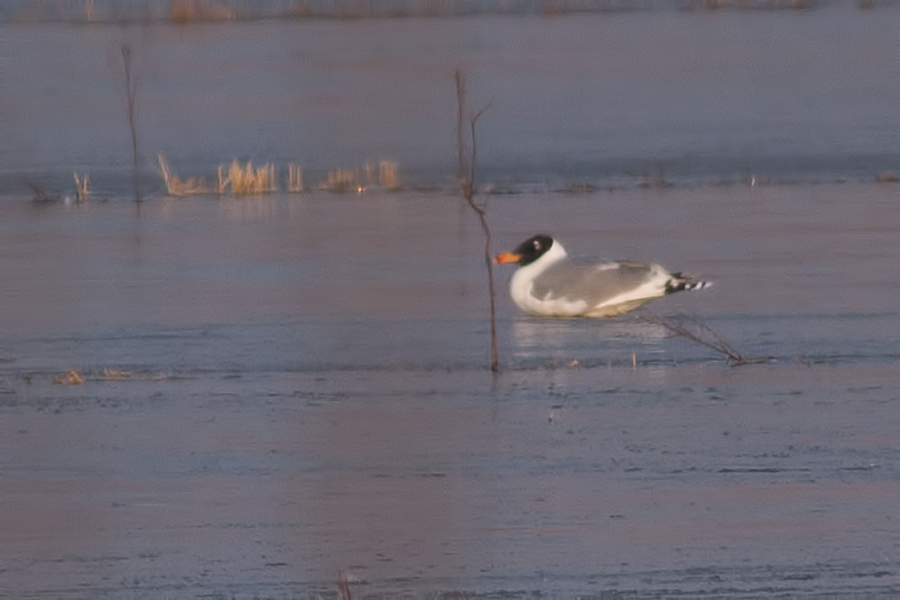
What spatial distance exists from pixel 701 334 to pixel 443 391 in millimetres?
1974

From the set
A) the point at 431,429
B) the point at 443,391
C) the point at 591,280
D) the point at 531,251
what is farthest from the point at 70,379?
the point at 531,251

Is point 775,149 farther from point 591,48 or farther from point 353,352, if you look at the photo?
point 591,48

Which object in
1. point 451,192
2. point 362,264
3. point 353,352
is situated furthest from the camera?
point 451,192

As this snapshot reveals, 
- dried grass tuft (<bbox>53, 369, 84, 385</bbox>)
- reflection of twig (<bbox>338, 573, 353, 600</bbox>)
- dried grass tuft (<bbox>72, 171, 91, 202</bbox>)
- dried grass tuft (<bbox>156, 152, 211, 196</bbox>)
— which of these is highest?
reflection of twig (<bbox>338, 573, 353, 600</bbox>)

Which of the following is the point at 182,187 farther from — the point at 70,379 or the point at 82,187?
the point at 70,379

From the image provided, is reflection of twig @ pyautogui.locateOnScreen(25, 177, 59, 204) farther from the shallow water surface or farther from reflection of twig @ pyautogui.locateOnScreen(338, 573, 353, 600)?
reflection of twig @ pyautogui.locateOnScreen(338, 573, 353, 600)

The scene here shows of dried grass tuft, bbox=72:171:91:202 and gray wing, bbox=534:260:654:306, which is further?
dried grass tuft, bbox=72:171:91:202

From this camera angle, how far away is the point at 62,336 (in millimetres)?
12492

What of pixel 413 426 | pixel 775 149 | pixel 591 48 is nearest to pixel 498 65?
pixel 591 48

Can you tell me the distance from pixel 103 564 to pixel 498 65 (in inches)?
1382

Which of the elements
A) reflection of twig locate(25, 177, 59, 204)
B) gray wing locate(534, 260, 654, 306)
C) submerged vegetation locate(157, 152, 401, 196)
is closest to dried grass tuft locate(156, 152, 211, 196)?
submerged vegetation locate(157, 152, 401, 196)

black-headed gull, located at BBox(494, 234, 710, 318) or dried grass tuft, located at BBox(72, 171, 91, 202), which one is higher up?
black-headed gull, located at BBox(494, 234, 710, 318)

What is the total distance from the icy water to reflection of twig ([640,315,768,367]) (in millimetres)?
90

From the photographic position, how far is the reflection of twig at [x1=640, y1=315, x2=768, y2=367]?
1112 centimetres
